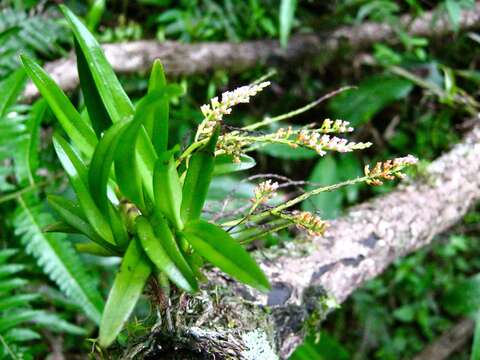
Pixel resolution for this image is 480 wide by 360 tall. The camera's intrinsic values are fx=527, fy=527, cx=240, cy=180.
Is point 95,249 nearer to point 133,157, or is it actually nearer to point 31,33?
point 133,157

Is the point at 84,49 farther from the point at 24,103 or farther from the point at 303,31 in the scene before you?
the point at 303,31

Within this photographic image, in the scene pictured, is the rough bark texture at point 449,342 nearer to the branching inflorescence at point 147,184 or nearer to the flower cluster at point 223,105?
the branching inflorescence at point 147,184

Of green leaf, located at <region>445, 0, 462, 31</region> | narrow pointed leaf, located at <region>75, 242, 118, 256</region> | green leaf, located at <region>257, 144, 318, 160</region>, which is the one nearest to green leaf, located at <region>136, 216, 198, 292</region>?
narrow pointed leaf, located at <region>75, 242, 118, 256</region>

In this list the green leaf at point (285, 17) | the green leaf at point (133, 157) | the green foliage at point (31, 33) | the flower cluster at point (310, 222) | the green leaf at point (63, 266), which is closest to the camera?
the green leaf at point (133, 157)

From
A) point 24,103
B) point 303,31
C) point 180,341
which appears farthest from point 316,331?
point 303,31

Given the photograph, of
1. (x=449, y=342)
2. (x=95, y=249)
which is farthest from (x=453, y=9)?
(x=95, y=249)

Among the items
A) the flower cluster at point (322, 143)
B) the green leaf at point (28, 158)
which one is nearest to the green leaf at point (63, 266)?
the green leaf at point (28, 158)
